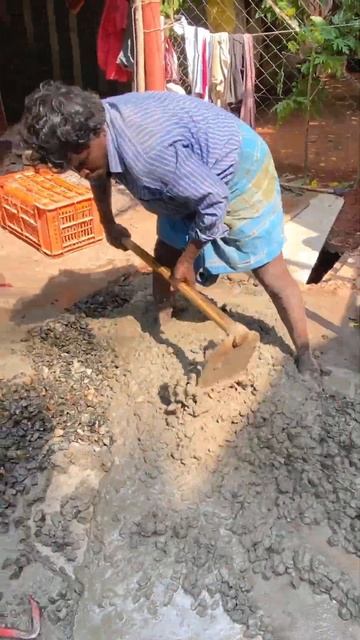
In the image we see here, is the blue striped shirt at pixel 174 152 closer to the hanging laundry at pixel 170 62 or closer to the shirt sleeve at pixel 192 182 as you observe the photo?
the shirt sleeve at pixel 192 182

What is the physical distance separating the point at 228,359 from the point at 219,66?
12.0ft

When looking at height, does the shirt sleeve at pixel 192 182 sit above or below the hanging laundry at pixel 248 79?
above

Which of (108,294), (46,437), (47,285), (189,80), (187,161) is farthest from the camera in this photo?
(189,80)

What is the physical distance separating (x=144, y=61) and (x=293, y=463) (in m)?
3.97

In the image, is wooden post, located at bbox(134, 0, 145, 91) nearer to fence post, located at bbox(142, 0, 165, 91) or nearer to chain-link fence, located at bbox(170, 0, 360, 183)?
fence post, located at bbox(142, 0, 165, 91)

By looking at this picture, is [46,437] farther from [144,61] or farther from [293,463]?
[144,61]

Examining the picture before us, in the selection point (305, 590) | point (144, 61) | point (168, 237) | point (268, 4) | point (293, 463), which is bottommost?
point (305, 590)

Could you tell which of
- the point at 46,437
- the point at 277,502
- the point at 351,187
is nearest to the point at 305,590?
the point at 277,502

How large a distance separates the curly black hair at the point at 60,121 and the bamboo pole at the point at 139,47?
10.6 feet

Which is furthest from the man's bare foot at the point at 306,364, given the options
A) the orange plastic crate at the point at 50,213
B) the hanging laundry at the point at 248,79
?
the hanging laundry at the point at 248,79

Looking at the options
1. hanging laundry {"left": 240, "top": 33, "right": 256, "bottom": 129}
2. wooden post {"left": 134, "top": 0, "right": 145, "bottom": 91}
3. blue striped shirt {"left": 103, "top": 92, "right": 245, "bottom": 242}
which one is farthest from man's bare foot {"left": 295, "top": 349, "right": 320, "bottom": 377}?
hanging laundry {"left": 240, "top": 33, "right": 256, "bottom": 129}

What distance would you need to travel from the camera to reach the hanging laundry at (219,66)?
5707mm

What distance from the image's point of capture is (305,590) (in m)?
2.61

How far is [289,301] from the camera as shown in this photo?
333 cm
